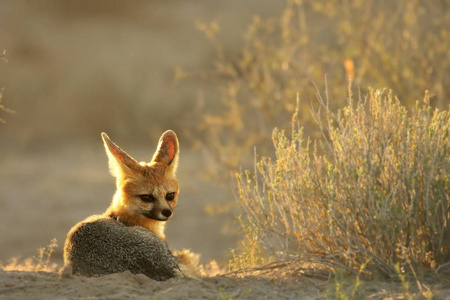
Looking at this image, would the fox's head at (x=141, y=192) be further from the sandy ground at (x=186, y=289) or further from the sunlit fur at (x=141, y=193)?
the sandy ground at (x=186, y=289)

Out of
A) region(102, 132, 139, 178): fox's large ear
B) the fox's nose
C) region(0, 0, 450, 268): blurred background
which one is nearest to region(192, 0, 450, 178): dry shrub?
region(0, 0, 450, 268): blurred background

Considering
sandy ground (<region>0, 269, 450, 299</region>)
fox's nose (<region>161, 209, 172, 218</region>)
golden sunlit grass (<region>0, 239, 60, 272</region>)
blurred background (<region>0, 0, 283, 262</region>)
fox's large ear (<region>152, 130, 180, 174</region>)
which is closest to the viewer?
sandy ground (<region>0, 269, 450, 299</region>)

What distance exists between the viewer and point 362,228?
17.2ft

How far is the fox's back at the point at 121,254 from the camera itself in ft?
16.9

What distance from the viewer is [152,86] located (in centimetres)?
2164

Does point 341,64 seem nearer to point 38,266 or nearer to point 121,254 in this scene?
point 38,266

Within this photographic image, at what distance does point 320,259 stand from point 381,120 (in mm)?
1077

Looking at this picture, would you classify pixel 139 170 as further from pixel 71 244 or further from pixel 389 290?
pixel 389 290

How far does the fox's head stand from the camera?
555cm

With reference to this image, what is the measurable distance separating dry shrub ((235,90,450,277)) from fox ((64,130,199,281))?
597 mm

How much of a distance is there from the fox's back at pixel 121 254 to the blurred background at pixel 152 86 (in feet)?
18.8

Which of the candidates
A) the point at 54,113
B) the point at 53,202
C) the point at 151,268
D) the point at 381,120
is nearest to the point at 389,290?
the point at 381,120

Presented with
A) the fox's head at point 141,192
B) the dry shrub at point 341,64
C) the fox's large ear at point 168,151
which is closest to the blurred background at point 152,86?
the dry shrub at point 341,64

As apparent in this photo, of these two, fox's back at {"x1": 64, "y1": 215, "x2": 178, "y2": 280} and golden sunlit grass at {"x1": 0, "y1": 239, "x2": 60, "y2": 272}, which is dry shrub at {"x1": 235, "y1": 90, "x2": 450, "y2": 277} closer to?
fox's back at {"x1": 64, "y1": 215, "x2": 178, "y2": 280}
